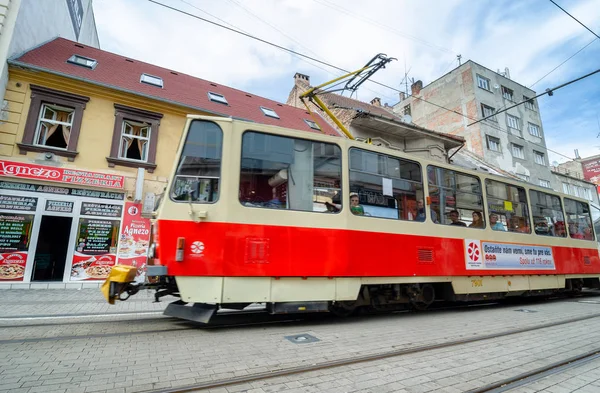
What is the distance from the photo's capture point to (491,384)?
8.91 feet

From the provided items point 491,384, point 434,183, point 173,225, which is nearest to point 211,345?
point 173,225

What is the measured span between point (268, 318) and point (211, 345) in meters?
1.79

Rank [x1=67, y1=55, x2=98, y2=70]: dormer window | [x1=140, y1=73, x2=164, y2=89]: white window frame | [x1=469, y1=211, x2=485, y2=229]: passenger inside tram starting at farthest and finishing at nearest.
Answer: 1. [x1=140, y1=73, x2=164, y2=89]: white window frame
2. [x1=67, y1=55, x2=98, y2=70]: dormer window
3. [x1=469, y1=211, x2=485, y2=229]: passenger inside tram

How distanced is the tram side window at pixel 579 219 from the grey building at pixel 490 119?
14.4 m

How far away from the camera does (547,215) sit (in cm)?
833

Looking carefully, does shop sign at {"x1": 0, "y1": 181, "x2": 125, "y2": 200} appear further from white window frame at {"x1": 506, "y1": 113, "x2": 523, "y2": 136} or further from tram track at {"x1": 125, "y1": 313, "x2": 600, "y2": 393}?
white window frame at {"x1": 506, "y1": 113, "x2": 523, "y2": 136}

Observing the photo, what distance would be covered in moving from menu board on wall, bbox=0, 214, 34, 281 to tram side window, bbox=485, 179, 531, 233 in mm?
12507

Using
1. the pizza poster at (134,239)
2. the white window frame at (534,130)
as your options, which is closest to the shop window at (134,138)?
the pizza poster at (134,239)

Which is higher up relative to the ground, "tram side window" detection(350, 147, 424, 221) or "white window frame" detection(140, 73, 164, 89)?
"white window frame" detection(140, 73, 164, 89)

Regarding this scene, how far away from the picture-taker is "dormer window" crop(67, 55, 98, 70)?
11391 mm

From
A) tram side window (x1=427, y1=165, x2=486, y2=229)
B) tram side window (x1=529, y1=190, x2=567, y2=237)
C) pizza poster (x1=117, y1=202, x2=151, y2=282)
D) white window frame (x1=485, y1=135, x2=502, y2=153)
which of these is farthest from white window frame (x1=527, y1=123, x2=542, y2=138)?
pizza poster (x1=117, y1=202, x2=151, y2=282)

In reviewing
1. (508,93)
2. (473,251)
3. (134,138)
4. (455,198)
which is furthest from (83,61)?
(508,93)

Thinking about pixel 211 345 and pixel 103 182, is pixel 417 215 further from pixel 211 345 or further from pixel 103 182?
pixel 103 182

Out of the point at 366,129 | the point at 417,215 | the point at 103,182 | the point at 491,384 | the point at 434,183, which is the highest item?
the point at 366,129
